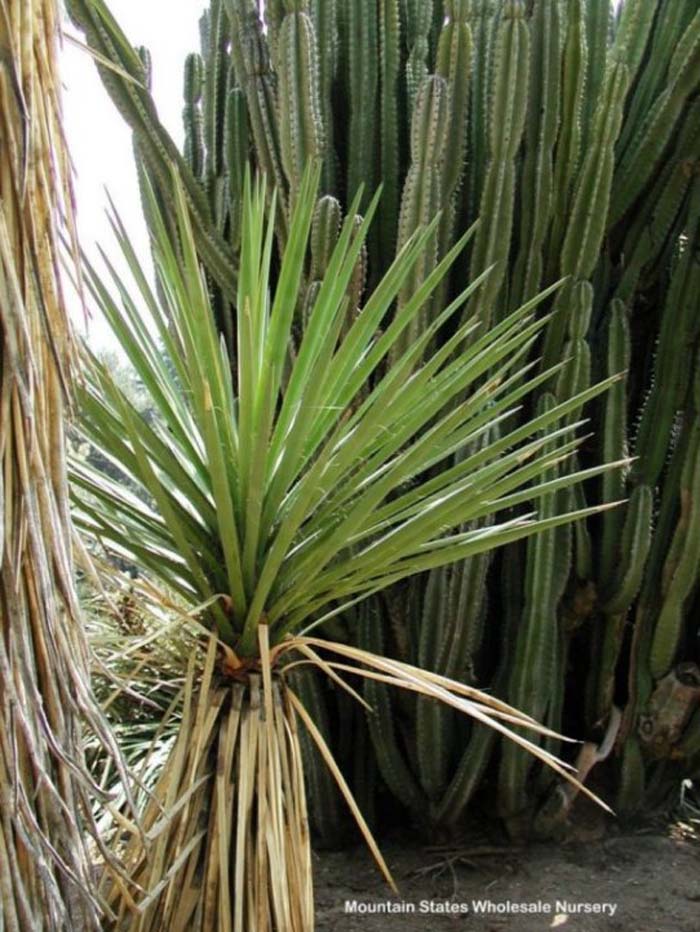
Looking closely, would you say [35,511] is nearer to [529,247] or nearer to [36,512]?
[36,512]

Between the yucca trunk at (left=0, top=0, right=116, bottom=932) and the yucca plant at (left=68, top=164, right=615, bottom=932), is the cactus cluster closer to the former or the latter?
the yucca plant at (left=68, top=164, right=615, bottom=932)

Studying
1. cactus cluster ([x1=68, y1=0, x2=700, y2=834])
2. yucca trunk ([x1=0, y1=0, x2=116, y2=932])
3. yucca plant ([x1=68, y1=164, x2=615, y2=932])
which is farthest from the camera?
cactus cluster ([x1=68, y1=0, x2=700, y2=834])

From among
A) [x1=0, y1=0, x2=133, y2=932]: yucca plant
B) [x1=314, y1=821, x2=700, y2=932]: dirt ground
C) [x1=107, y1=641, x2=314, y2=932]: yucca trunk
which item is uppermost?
[x1=0, y1=0, x2=133, y2=932]: yucca plant

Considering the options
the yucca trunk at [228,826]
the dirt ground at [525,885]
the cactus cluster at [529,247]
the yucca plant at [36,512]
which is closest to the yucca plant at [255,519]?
the yucca trunk at [228,826]

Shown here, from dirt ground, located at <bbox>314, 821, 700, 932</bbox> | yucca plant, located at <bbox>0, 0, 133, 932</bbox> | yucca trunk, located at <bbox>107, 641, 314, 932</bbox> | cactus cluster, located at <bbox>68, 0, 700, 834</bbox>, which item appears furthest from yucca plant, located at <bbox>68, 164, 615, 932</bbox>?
dirt ground, located at <bbox>314, 821, 700, 932</bbox>

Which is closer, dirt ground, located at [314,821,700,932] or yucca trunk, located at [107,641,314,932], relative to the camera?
yucca trunk, located at [107,641,314,932]

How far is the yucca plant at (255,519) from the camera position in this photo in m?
2.07

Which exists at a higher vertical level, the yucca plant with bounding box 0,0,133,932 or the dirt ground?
the yucca plant with bounding box 0,0,133,932

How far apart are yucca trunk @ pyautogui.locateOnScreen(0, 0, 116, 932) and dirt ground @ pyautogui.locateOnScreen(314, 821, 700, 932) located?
2.23 metres

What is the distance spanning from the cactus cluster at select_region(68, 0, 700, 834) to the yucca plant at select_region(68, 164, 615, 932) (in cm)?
121

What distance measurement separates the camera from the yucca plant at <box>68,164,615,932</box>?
2066 millimetres

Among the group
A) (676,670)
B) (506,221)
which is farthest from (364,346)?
(676,670)

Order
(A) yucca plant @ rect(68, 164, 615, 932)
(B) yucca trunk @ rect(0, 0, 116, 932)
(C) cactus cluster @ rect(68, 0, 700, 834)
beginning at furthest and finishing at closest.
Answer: (C) cactus cluster @ rect(68, 0, 700, 834), (A) yucca plant @ rect(68, 164, 615, 932), (B) yucca trunk @ rect(0, 0, 116, 932)

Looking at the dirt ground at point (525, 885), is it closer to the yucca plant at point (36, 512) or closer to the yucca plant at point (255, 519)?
the yucca plant at point (255, 519)
